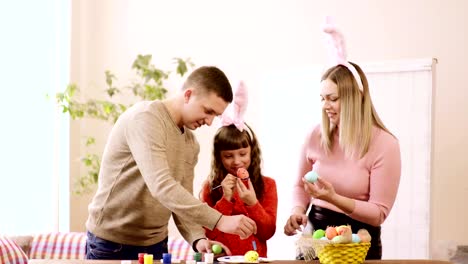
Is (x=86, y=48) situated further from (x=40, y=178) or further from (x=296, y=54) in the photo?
(x=296, y=54)

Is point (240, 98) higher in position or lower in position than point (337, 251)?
higher

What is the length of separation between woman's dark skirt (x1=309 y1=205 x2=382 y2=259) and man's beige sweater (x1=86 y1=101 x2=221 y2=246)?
503 millimetres

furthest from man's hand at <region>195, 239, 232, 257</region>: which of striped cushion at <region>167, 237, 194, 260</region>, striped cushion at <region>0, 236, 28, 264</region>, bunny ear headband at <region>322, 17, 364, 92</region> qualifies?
striped cushion at <region>167, 237, 194, 260</region>

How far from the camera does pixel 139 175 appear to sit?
307cm

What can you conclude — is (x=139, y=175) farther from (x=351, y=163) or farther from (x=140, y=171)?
(x=351, y=163)

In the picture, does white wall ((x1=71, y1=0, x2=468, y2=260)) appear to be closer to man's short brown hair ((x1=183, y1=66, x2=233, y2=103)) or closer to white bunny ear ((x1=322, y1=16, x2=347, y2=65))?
white bunny ear ((x1=322, y1=16, x2=347, y2=65))

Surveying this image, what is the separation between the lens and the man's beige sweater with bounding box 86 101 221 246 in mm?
2953

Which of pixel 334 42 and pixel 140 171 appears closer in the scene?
pixel 140 171

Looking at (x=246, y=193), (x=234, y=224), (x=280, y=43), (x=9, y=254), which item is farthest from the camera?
(x=280, y=43)

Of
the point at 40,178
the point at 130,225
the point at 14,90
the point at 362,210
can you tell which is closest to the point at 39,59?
the point at 14,90

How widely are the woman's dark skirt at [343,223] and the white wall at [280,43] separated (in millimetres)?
1222

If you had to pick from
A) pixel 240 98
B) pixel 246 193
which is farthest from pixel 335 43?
pixel 246 193

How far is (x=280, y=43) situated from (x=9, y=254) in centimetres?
244

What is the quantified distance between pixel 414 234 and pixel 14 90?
2711 millimetres
